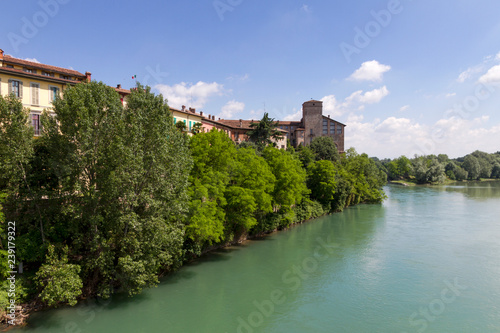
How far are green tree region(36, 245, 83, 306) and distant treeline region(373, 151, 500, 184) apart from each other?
9703cm

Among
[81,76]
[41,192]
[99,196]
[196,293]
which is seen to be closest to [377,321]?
[196,293]

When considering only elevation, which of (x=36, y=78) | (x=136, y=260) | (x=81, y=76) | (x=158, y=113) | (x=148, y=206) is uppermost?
(x=81, y=76)

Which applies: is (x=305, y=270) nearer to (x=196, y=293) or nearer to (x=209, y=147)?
(x=196, y=293)

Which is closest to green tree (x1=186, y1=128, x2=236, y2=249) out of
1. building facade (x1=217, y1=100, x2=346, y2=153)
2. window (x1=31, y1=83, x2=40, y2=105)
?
window (x1=31, y1=83, x2=40, y2=105)

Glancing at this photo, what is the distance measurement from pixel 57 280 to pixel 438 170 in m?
98.8

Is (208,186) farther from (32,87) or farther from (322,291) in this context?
(32,87)

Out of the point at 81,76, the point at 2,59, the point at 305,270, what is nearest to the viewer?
the point at 305,270

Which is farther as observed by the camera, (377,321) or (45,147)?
(45,147)

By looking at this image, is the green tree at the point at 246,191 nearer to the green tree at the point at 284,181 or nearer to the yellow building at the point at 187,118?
the green tree at the point at 284,181

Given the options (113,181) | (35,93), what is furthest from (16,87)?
(113,181)

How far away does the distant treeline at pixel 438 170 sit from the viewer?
300 feet

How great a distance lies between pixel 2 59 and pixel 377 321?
36.2 m

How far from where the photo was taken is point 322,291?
18.6m

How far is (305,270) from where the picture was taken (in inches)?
867
